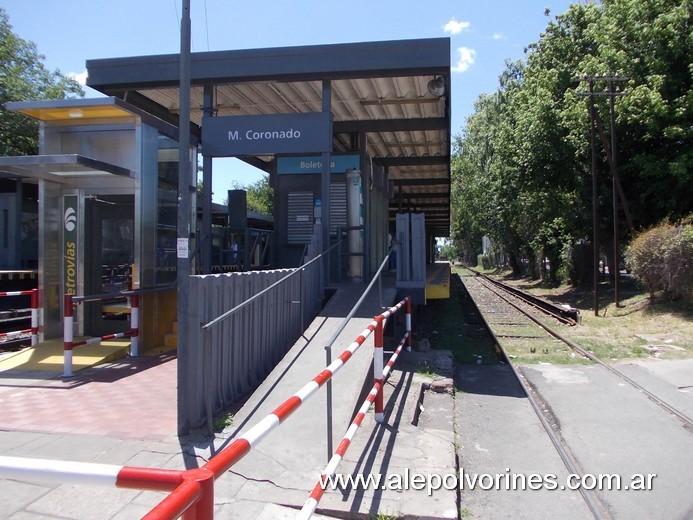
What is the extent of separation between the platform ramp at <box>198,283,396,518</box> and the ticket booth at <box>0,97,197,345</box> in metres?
3.37

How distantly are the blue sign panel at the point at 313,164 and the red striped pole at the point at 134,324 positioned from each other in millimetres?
5787

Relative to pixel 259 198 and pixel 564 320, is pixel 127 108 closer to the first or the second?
pixel 564 320

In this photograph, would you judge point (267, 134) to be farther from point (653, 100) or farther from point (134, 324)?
point (653, 100)

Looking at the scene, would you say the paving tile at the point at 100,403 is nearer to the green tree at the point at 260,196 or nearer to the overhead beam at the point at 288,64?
the overhead beam at the point at 288,64

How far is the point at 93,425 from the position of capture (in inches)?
202

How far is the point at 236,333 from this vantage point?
5746mm

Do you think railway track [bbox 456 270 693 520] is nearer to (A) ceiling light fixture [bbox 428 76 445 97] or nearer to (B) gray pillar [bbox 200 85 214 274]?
(A) ceiling light fixture [bbox 428 76 445 97]

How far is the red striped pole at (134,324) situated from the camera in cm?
803

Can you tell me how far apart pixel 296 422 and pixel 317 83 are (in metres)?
7.77

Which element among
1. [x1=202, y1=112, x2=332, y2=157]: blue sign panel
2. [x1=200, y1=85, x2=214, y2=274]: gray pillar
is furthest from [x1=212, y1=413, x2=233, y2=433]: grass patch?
[x1=202, y1=112, x2=332, y2=157]: blue sign panel

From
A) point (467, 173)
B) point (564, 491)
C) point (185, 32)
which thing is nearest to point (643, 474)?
point (564, 491)

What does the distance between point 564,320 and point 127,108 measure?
1315 cm

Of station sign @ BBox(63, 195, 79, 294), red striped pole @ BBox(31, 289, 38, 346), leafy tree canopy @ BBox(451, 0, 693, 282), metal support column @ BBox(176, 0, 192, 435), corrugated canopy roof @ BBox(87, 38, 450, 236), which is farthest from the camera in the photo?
leafy tree canopy @ BBox(451, 0, 693, 282)

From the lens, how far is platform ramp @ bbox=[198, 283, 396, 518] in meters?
3.99
